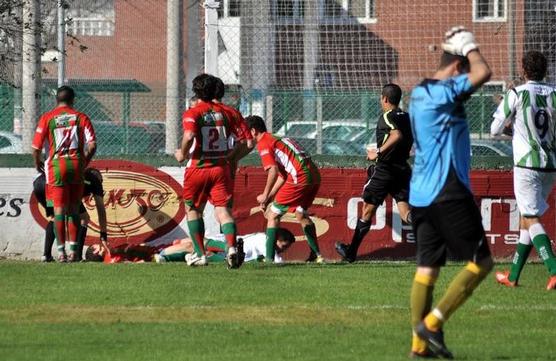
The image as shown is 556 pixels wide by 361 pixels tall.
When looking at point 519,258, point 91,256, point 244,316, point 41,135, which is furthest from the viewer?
point 91,256

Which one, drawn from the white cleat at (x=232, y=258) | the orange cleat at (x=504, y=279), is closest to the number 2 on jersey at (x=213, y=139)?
the white cleat at (x=232, y=258)

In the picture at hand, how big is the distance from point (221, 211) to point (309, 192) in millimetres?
2073

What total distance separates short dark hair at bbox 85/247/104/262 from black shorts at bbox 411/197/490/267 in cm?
905

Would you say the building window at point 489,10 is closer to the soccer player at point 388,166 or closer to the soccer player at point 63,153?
the soccer player at point 388,166

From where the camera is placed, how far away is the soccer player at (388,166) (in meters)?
15.0

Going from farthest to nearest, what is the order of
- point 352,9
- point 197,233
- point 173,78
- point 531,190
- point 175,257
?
point 173,78 → point 352,9 → point 175,257 → point 197,233 → point 531,190

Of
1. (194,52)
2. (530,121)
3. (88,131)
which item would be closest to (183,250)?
(88,131)

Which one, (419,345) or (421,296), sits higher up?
(421,296)

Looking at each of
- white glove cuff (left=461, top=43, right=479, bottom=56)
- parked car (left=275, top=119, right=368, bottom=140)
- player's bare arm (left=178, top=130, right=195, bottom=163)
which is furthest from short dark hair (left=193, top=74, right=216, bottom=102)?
white glove cuff (left=461, top=43, right=479, bottom=56)

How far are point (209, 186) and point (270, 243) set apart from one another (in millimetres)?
1860

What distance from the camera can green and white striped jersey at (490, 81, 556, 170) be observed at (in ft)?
38.8

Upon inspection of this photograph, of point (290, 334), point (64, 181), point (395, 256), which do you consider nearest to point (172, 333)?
point (290, 334)

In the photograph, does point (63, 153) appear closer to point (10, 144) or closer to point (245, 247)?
point (245, 247)

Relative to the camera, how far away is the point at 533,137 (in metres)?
11.9
